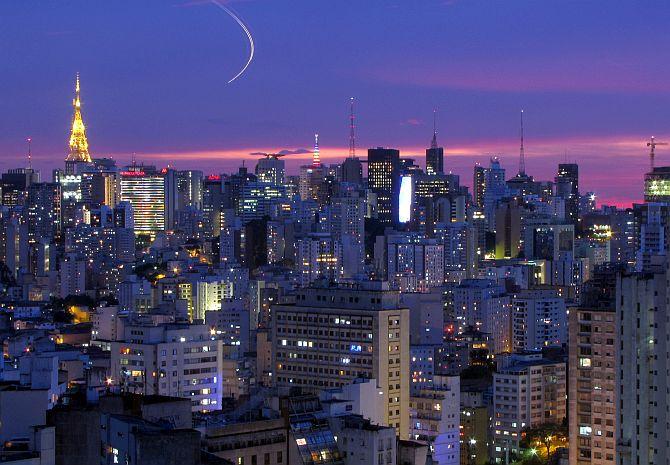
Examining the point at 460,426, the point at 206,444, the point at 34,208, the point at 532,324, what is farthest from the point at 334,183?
the point at 206,444

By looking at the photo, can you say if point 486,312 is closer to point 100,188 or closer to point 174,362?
point 174,362

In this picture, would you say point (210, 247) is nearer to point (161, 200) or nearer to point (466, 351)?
point (161, 200)

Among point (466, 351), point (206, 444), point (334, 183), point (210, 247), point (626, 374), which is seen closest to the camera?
point (206, 444)

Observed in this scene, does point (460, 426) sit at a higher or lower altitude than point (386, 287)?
lower

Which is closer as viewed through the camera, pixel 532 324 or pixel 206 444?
pixel 206 444

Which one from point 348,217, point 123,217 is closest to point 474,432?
point 348,217

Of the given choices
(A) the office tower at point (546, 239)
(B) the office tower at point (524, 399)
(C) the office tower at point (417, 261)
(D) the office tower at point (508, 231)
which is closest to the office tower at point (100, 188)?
(D) the office tower at point (508, 231)
